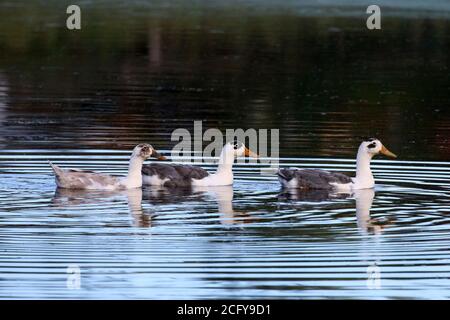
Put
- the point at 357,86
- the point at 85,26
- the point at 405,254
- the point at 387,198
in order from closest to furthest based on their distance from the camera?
1. the point at 405,254
2. the point at 387,198
3. the point at 357,86
4. the point at 85,26

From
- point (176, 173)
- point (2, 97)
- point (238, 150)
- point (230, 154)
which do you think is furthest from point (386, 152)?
point (2, 97)

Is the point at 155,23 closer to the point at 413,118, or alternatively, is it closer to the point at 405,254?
the point at 413,118

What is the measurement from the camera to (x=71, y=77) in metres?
33.7

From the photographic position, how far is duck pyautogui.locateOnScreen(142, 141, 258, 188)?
67.3 ft

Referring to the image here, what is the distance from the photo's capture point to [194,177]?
20547mm

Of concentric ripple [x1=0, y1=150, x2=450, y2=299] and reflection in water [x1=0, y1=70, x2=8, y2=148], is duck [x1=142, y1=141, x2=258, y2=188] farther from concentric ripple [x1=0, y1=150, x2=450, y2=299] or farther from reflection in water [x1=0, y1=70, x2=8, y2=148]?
reflection in water [x1=0, y1=70, x2=8, y2=148]

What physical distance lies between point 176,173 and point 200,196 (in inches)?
36.7

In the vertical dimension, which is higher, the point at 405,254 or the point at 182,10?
the point at 182,10

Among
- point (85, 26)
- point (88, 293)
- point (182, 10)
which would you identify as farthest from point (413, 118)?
point (182, 10)

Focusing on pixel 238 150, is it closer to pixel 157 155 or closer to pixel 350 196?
pixel 157 155

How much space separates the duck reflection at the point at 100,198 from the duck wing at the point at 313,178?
2.04m

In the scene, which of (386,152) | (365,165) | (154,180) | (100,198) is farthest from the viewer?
(386,152)

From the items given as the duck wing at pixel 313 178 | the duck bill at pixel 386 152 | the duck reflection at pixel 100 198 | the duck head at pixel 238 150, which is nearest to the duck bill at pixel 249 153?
the duck head at pixel 238 150

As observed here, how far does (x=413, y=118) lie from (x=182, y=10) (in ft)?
75.3
